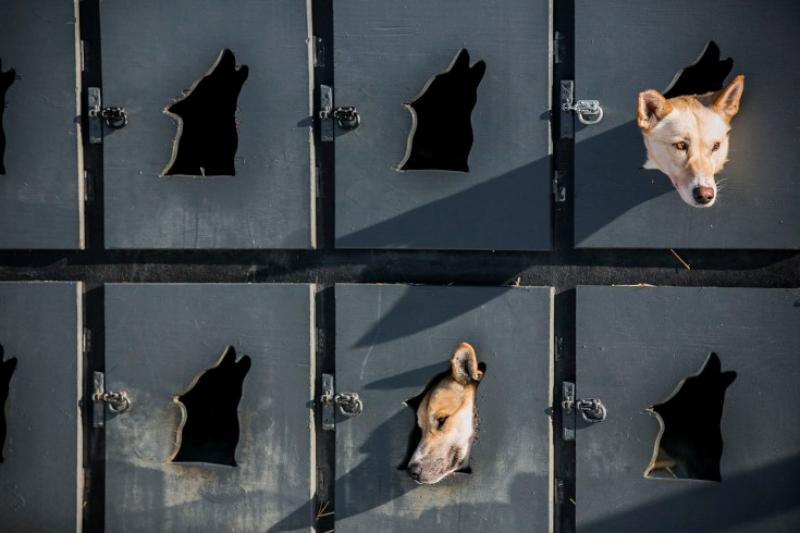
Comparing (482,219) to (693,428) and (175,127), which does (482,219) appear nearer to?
(693,428)

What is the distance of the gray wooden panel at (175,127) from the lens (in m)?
5.93

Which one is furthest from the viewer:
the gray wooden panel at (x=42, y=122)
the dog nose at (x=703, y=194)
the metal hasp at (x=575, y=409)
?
the gray wooden panel at (x=42, y=122)

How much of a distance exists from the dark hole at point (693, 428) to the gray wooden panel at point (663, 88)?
1005 millimetres

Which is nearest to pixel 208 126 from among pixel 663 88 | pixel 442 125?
pixel 442 125

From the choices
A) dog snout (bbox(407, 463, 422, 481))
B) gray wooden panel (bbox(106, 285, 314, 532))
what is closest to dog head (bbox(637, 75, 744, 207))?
dog snout (bbox(407, 463, 422, 481))

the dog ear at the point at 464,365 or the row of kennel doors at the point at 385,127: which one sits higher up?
the row of kennel doors at the point at 385,127

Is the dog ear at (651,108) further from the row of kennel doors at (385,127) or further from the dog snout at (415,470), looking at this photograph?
the dog snout at (415,470)

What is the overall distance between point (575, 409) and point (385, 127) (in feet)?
8.38

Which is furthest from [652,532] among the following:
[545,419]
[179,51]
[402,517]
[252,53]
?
[179,51]

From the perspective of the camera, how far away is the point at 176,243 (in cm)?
609

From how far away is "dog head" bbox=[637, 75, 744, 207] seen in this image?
5336mm

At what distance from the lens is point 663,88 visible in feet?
18.5

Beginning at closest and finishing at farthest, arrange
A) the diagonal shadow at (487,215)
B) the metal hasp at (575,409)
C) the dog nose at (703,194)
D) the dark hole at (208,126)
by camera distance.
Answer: the dog nose at (703,194) < the diagonal shadow at (487,215) < the metal hasp at (575,409) < the dark hole at (208,126)

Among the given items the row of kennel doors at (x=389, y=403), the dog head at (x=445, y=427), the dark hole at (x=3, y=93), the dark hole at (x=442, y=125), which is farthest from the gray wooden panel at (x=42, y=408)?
the dark hole at (x=442, y=125)
